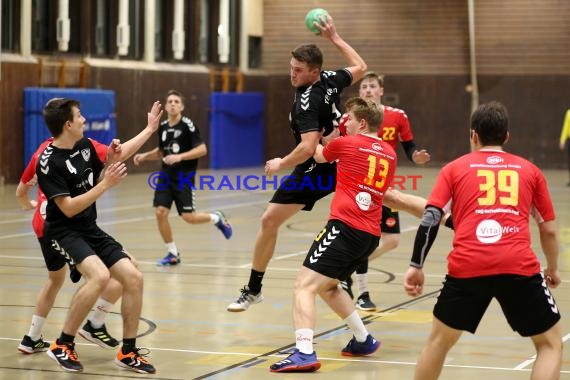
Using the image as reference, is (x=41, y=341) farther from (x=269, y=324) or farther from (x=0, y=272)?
(x=0, y=272)

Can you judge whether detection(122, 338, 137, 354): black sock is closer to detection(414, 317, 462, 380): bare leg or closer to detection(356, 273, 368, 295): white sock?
detection(414, 317, 462, 380): bare leg

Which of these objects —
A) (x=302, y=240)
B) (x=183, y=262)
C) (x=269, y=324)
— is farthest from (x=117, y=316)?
(x=302, y=240)

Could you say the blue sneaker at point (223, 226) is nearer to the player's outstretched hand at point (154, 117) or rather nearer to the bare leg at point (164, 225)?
the bare leg at point (164, 225)

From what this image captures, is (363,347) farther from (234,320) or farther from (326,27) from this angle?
(326,27)

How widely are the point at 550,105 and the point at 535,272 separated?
86.6 ft

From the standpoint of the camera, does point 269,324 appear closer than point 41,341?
No

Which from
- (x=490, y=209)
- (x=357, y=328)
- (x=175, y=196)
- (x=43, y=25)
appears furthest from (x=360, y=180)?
(x=43, y=25)

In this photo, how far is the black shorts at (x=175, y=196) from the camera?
1340 cm

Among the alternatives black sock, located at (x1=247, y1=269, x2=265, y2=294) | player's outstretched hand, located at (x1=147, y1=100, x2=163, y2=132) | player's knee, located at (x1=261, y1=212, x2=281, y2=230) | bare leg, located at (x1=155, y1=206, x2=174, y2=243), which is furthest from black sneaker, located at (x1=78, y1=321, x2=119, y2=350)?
bare leg, located at (x1=155, y1=206, x2=174, y2=243)

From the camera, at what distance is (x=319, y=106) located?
8.84 m

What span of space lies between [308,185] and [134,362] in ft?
7.96

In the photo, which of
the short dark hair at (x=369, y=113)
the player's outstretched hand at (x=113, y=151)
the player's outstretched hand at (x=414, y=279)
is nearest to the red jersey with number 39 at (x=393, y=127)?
the short dark hair at (x=369, y=113)

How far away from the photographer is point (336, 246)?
24.9ft

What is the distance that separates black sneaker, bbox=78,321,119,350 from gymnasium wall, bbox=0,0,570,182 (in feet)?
69.5
